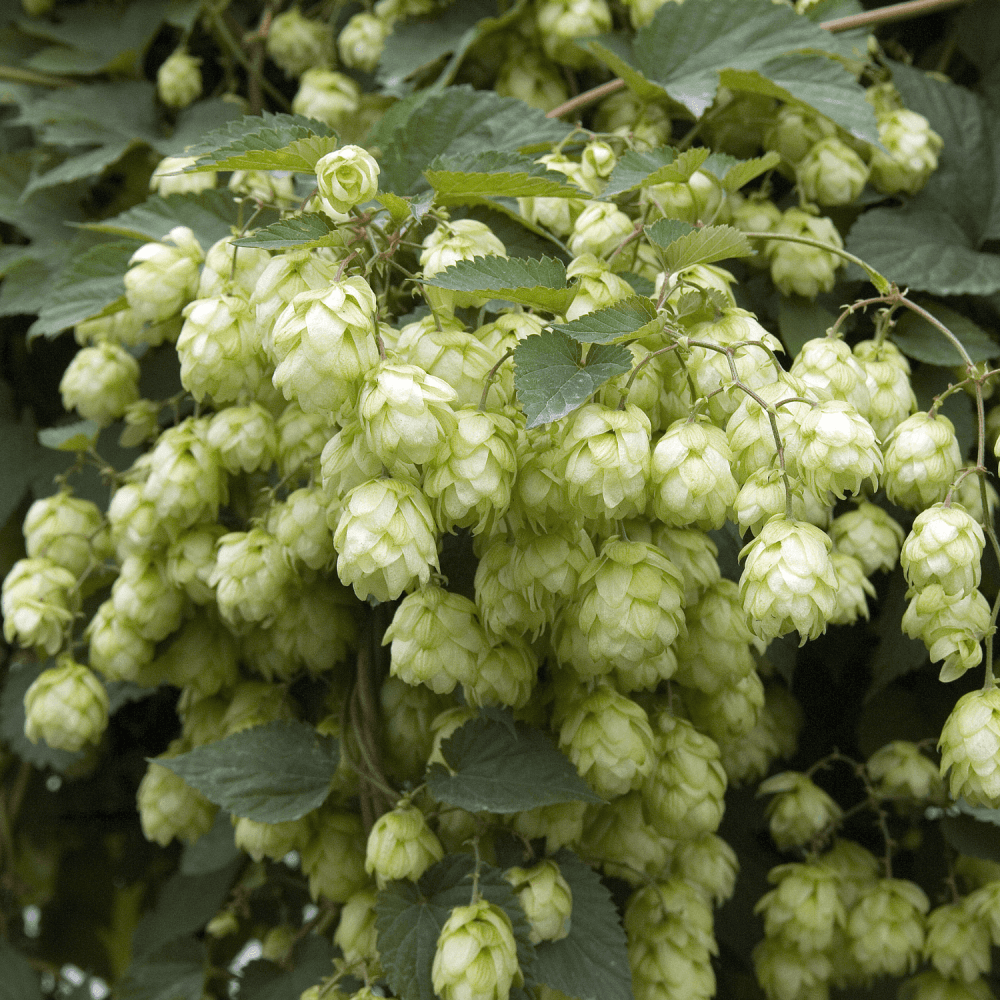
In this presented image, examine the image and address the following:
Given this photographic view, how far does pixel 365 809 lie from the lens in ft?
3.34

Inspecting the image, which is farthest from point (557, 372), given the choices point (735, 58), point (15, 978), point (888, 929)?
point (15, 978)

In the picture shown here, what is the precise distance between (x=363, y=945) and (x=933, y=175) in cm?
114

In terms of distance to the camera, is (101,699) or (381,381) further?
(101,699)

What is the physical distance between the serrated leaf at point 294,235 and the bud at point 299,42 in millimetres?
844

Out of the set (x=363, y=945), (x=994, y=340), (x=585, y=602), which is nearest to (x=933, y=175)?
(x=994, y=340)

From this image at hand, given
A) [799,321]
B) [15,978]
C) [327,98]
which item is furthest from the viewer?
[15,978]

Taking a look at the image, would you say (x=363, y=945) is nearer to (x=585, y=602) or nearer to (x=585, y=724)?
(x=585, y=724)

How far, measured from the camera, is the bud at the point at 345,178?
733mm

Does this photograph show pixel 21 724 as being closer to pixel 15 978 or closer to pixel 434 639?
pixel 15 978

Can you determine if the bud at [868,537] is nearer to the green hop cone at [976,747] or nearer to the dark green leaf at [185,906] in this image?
the green hop cone at [976,747]

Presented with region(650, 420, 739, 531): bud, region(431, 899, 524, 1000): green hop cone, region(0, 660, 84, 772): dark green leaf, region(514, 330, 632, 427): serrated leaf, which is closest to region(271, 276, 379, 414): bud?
region(514, 330, 632, 427): serrated leaf

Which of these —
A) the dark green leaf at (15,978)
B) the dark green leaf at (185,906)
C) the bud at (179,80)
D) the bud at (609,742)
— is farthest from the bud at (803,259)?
the dark green leaf at (15,978)

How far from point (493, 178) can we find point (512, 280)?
0.12m

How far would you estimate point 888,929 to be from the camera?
3.60ft
